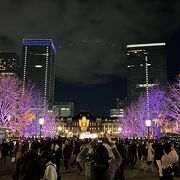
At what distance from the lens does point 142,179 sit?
1579 centimetres

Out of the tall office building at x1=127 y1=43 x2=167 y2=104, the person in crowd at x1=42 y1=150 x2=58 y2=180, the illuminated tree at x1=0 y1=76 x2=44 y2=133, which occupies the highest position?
the tall office building at x1=127 y1=43 x2=167 y2=104

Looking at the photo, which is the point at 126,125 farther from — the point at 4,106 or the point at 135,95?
the point at 135,95

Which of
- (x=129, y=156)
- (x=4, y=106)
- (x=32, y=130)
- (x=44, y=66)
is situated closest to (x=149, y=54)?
(x=44, y=66)

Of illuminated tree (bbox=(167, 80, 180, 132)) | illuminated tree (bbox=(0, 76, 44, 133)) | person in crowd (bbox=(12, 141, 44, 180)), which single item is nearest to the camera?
person in crowd (bbox=(12, 141, 44, 180))

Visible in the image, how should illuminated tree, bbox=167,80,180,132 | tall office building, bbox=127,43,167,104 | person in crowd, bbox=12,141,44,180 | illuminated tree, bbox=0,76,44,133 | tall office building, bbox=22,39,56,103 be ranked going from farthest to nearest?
1. tall office building, bbox=22,39,56,103
2. tall office building, bbox=127,43,167,104
3. illuminated tree, bbox=167,80,180,132
4. illuminated tree, bbox=0,76,44,133
5. person in crowd, bbox=12,141,44,180

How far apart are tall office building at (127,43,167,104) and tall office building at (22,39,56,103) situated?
160ft

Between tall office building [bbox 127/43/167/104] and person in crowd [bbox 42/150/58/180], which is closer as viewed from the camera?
person in crowd [bbox 42/150/58/180]

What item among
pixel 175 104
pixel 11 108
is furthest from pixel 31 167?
pixel 175 104

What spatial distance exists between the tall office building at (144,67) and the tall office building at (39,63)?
48.7 meters

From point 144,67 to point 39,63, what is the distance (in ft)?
207

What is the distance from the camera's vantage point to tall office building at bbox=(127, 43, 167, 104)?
166750mm

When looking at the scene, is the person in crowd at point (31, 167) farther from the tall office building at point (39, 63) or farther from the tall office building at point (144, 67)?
the tall office building at point (39, 63)

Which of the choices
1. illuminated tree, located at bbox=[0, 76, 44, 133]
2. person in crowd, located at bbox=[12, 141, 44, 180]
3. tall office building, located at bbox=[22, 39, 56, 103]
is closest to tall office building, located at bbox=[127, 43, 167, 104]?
tall office building, located at bbox=[22, 39, 56, 103]

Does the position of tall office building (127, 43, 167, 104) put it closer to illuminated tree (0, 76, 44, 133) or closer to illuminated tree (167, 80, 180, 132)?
illuminated tree (167, 80, 180, 132)
